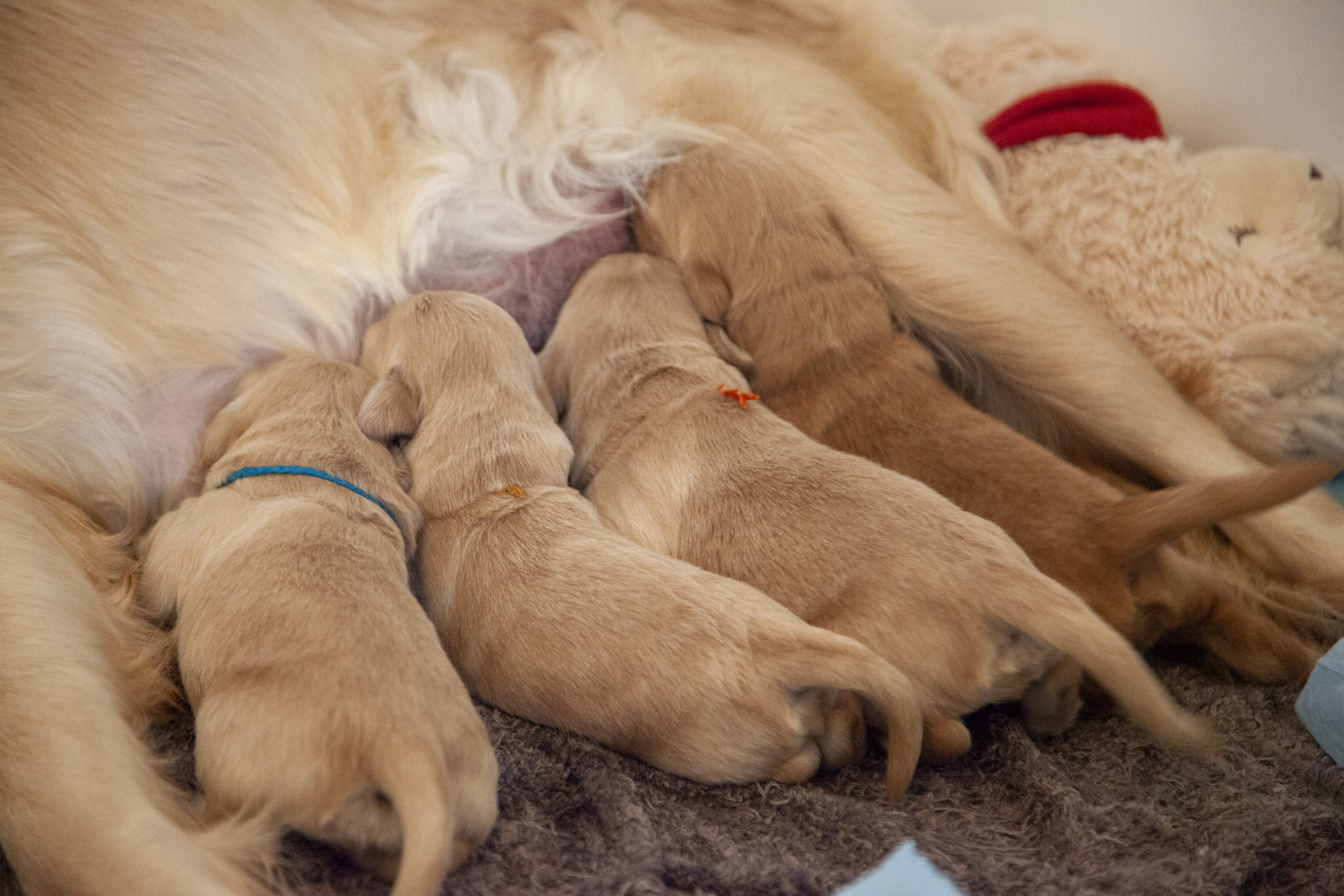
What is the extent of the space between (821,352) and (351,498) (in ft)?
1.90

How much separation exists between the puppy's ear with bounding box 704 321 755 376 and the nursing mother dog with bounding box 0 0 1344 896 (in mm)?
244

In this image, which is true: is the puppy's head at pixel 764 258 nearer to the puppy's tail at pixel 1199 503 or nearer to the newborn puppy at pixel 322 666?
the puppy's tail at pixel 1199 503

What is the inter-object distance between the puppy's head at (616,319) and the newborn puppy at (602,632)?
162 mm

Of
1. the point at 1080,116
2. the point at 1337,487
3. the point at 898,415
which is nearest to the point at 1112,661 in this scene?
the point at 898,415

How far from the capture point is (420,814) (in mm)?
645

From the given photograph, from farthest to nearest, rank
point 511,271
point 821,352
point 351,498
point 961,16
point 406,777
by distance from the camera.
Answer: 1. point 961,16
2. point 511,271
3. point 821,352
4. point 351,498
5. point 406,777

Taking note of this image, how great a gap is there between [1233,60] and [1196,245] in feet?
1.25

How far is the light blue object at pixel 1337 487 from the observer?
120cm

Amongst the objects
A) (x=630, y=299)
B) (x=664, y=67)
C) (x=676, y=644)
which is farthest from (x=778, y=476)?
(x=664, y=67)

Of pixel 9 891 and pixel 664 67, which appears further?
pixel 664 67

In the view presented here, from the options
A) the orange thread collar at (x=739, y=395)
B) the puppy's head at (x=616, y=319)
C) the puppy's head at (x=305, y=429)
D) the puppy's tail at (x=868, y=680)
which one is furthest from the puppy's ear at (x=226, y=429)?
the puppy's tail at (x=868, y=680)

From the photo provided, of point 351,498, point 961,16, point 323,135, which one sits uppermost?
point 961,16

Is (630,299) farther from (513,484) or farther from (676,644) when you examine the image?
(676,644)

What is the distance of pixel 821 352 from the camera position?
1181 millimetres
